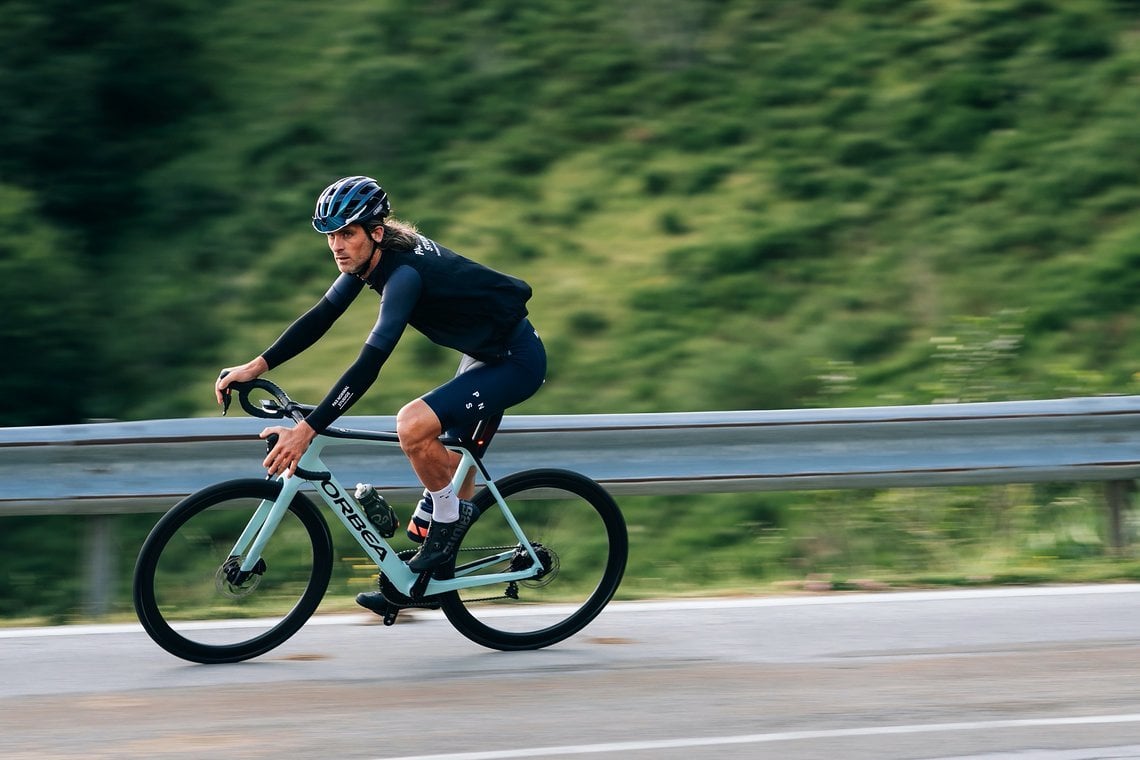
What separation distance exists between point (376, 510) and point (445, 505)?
1.00ft

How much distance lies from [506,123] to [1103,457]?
7551 mm

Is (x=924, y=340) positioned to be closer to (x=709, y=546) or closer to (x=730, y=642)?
(x=709, y=546)

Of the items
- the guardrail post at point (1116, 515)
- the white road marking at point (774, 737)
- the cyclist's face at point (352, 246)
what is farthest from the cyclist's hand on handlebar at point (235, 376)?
the guardrail post at point (1116, 515)

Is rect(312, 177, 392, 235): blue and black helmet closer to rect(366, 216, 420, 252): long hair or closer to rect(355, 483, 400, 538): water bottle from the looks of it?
rect(366, 216, 420, 252): long hair

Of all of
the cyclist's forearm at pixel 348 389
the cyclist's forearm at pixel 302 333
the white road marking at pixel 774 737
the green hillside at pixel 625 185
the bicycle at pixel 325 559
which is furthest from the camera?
the green hillside at pixel 625 185

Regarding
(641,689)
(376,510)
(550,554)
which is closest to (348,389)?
(376,510)

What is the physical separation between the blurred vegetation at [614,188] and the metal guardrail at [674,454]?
5.62 ft

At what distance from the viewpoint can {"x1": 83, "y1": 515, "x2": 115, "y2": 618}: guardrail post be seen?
7059mm

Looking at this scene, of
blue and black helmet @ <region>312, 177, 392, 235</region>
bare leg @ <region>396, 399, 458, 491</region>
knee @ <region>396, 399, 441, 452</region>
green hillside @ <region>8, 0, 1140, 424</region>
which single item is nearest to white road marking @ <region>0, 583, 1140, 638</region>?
bare leg @ <region>396, 399, 458, 491</region>

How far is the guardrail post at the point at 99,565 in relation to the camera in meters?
7.06

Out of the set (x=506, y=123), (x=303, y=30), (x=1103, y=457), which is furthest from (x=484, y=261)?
(x=1103, y=457)

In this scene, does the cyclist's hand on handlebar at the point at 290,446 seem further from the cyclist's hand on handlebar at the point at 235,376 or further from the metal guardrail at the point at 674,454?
the metal guardrail at the point at 674,454

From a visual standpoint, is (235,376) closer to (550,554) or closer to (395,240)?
(395,240)

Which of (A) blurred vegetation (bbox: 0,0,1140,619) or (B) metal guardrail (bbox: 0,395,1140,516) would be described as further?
(A) blurred vegetation (bbox: 0,0,1140,619)
